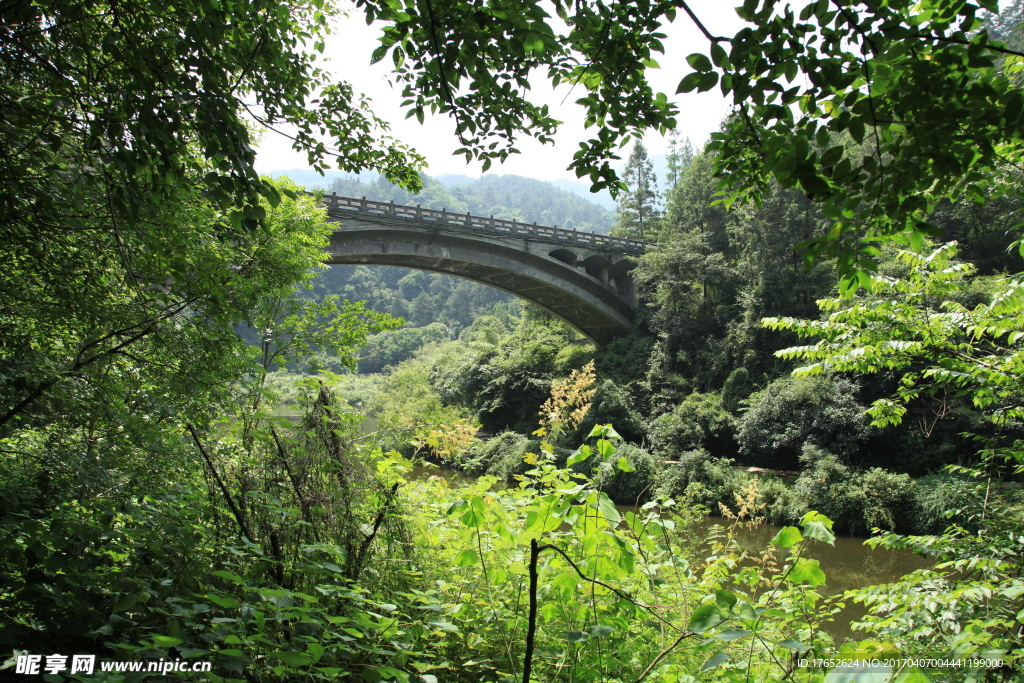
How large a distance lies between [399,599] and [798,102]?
6.68 ft

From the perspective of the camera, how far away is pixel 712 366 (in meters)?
17.1

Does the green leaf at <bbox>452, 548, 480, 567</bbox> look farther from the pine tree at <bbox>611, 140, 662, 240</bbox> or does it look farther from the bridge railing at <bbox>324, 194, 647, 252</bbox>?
the pine tree at <bbox>611, 140, 662, 240</bbox>

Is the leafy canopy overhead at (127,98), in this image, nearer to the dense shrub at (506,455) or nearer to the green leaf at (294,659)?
the green leaf at (294,659)

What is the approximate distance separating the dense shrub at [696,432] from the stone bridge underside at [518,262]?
7.24m

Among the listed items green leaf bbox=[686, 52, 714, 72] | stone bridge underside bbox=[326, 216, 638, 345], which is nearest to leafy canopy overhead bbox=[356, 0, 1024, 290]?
green leaf bbox=[686, 52, 714, 72]

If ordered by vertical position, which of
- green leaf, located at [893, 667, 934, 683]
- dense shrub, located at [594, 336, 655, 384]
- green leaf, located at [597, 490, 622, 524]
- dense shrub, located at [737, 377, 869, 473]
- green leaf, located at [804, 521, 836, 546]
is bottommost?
green leaf, located at [893, 667, 934, 683]

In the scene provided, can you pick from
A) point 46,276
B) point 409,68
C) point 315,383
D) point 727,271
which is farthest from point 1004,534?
point 727,271

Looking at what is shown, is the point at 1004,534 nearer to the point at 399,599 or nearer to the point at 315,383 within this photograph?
the point at 399,599

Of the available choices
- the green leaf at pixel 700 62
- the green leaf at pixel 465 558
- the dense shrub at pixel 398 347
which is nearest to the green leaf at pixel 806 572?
the green leaf at pixel 465 558

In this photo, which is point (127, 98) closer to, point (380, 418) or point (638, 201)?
point (380, 418)

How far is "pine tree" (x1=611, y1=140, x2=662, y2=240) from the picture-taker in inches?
1130

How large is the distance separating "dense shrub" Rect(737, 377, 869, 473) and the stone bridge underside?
8.99m

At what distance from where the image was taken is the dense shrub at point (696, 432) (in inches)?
560

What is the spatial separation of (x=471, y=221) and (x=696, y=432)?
10.00 metres
